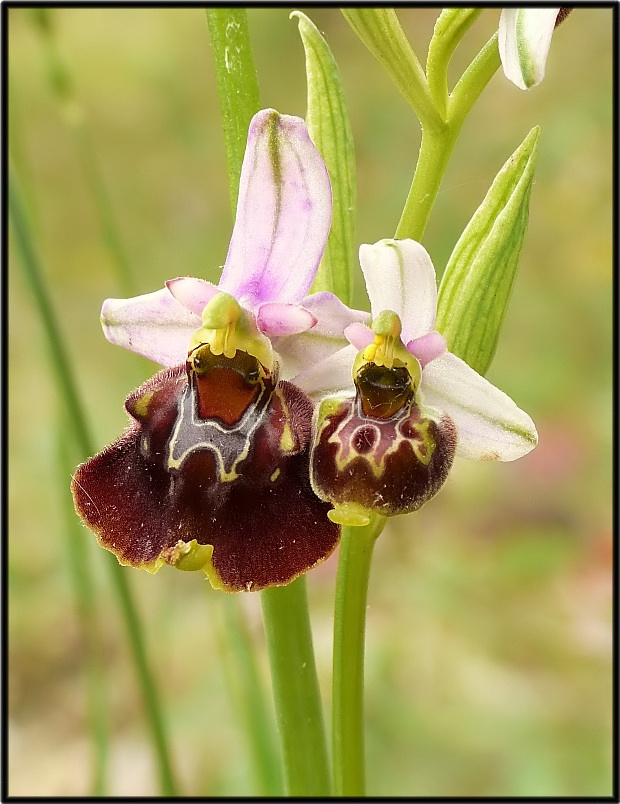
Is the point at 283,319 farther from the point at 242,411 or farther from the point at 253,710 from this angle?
the point at 253,710

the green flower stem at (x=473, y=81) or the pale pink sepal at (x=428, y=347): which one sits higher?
the green flower stem at (x=473, y=81)

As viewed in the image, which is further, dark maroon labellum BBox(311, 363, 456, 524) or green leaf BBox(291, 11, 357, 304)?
green leaf BBox(291, 11, 357, 304)

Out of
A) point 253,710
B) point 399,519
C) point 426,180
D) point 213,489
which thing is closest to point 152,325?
point 213,489

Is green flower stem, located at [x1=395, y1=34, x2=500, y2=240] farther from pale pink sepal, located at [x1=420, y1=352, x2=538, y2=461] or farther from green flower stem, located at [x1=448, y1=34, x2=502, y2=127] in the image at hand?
pale pink sepal, located at [x1=420, y1=352, x2=538, y2=461]

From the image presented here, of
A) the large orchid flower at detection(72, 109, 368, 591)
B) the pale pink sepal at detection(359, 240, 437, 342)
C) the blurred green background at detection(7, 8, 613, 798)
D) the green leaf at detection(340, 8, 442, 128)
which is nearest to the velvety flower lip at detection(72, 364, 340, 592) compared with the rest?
the large orchid flower at detection(72, 109, 368, 591)

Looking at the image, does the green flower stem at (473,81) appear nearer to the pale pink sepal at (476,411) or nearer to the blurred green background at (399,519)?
the pale pink sepal at (476,411)

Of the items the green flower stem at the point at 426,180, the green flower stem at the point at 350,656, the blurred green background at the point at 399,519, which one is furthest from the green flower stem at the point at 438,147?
the blurred green background at the point at 399,519

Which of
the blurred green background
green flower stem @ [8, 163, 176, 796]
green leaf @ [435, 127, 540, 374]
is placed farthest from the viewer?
the blurred green background
